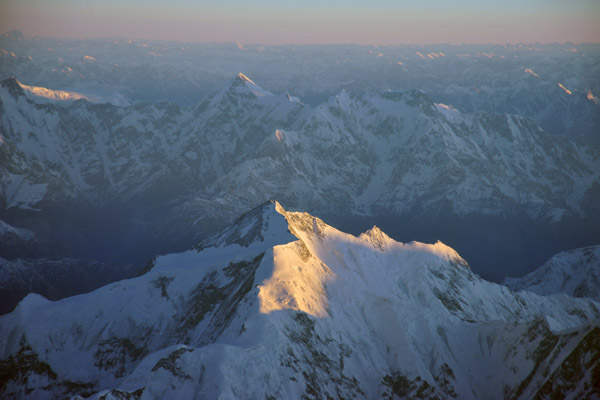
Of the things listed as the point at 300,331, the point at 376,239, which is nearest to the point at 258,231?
the point at 376,239

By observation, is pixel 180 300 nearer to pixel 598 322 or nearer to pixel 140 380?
pixel 140 380

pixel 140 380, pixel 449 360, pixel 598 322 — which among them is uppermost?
pixel 598 322

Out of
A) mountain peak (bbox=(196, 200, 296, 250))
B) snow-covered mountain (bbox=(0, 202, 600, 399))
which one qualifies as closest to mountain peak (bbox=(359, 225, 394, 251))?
snow-covered mountain (bbox=(0, 202, 600, 399))

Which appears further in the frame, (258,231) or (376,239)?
(376,239)

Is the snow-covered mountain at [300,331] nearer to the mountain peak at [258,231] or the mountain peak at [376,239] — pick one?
the mountain peak at [376,239]

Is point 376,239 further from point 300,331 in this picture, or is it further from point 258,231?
point 300,331

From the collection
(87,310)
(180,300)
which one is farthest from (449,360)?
(87,310)

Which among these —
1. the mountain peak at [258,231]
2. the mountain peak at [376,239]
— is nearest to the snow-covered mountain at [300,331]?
the mountain peak at [376,239]

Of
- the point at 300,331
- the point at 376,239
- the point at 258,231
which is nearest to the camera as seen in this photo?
the point at 300,331
